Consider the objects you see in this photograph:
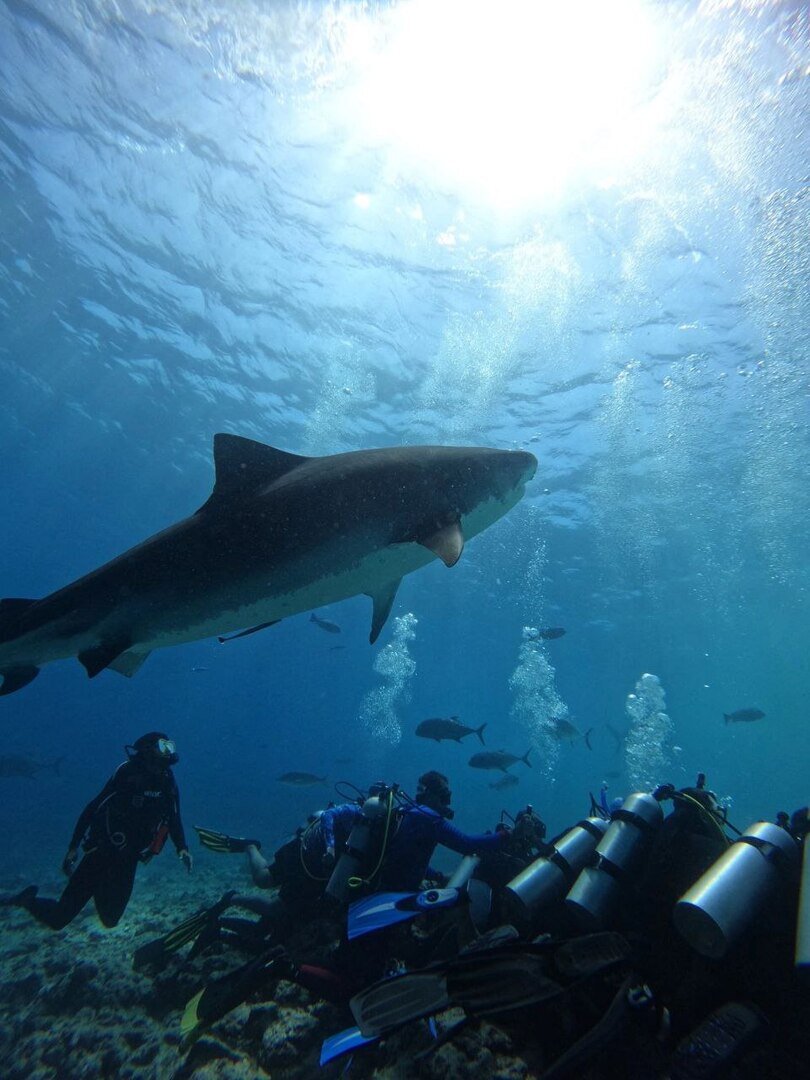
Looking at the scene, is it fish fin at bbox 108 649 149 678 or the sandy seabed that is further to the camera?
fish fin at bbox 108 649 149 678

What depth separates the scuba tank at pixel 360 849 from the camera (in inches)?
184

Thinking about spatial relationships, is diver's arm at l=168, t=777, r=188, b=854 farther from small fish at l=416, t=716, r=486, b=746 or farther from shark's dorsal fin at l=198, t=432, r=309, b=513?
small fish at l=416, t=716, r=486, b=746

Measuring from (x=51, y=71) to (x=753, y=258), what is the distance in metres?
18.7

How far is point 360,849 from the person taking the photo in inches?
192

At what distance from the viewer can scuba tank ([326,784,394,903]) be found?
4.68 metres

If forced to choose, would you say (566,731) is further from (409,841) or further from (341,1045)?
(341,1045)

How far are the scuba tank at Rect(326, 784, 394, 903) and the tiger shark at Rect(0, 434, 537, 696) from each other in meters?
2.31

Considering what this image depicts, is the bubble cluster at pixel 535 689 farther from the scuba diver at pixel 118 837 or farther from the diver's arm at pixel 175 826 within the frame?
the scuba diver at pixel 118 837

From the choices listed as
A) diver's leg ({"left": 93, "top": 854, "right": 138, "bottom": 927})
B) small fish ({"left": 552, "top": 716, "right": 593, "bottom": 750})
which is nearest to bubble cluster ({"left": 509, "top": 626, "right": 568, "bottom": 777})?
small fish ({"left": 552, "top": 716, "right": 593, "bottom": 750})

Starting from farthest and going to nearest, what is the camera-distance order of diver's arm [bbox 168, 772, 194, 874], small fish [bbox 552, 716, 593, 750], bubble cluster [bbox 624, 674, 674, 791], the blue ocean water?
bubble cluster [bbox 624, 674, 674, 791]
small fish [bbox 552, 716, 593, 750]
the blue ocean water
diver's arm [bbox 168, 772, 194, 874]

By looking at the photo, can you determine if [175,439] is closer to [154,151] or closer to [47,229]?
[47,229]

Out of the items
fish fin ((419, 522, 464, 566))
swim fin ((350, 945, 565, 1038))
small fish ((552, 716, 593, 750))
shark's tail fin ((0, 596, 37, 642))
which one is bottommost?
swim fin ((350, 945, 565, 1038))

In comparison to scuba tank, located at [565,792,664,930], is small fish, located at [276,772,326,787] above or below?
below

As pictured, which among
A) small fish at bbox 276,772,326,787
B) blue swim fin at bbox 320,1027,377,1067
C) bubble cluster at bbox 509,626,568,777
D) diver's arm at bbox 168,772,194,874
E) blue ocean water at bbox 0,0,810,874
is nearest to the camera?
blue swim fin at bbox 320,1027,377,1067
